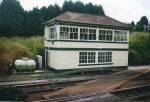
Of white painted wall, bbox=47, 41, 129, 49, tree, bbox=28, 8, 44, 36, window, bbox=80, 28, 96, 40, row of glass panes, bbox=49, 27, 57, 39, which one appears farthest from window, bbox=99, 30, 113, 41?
tree, bbox=28, 8, 44, 36

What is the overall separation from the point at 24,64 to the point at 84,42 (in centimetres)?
629

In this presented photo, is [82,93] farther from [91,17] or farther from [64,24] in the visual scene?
[91,17]

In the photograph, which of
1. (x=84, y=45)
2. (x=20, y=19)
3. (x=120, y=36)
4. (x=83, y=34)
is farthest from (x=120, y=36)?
(x=20, y=19)

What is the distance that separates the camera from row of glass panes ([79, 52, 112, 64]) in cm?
2338

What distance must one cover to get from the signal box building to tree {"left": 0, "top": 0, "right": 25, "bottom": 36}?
1367 centimetres

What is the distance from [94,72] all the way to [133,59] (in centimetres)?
821

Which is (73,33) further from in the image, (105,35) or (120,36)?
(120,36)

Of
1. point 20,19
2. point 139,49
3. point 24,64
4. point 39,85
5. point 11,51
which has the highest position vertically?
point 20,19

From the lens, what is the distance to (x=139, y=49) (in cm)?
3086

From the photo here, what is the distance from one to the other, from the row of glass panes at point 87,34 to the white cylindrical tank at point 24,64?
356 cm

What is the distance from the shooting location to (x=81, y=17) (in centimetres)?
2455

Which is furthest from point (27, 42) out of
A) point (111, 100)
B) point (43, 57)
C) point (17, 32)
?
point (111, 100)

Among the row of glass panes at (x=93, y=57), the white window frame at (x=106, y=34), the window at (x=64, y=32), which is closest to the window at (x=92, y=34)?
the white window frame at (x=106, y=34)

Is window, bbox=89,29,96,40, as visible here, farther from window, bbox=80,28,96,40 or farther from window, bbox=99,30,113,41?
window, bbox=99,30,113,41
